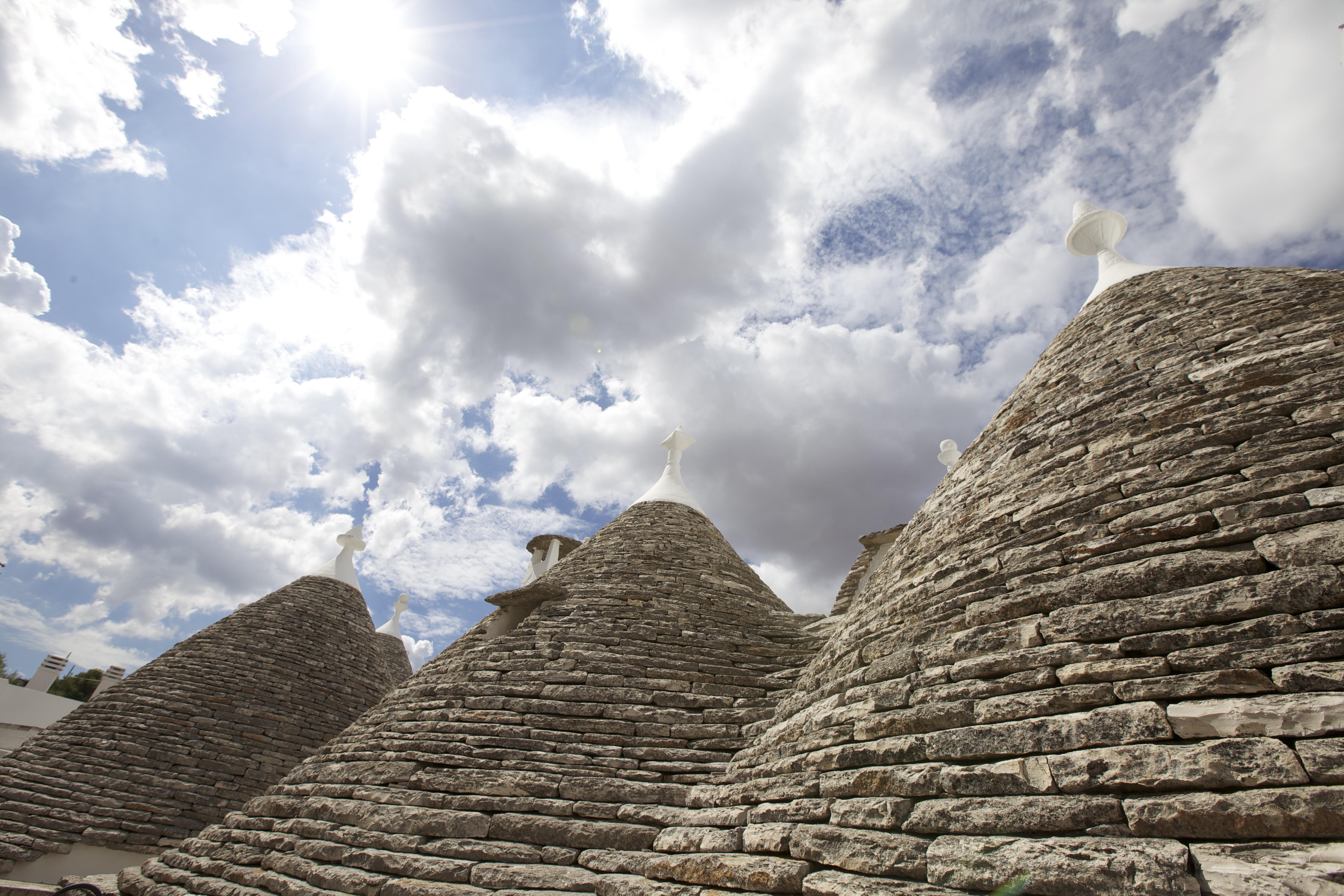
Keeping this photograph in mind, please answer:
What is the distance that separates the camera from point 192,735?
9.49 metres

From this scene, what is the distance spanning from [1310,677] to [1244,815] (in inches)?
26.5

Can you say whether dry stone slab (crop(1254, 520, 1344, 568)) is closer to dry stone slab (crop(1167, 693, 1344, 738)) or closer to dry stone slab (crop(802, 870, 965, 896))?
dry stone slab (crop(1167, 693, 1344, 738))

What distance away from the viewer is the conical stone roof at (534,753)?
14.6ft

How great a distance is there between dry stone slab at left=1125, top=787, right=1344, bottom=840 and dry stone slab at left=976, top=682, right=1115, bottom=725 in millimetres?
460

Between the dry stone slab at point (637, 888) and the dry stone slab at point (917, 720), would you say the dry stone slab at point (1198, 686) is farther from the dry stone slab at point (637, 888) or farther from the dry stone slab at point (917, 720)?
the dry stone slab at point (637, 888)

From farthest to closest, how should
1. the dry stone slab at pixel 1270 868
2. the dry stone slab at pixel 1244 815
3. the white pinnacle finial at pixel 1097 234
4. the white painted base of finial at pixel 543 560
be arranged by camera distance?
the white painted base of finial at pixel 543 560, the white pinnacle finial at pixel 1097 234, the dry stone slab at pixel 1244 815, the dry stone slab at pixel 1270 868

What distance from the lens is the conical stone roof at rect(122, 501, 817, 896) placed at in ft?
14.6

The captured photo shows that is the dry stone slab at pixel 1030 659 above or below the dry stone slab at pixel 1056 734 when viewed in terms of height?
above

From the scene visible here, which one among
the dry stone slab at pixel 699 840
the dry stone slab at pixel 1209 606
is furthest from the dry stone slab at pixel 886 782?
the dry stone slab at pixel 1209 606

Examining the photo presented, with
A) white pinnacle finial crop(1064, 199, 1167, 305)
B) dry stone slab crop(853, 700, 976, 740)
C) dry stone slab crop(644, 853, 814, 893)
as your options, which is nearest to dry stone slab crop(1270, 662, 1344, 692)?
dry stone slab crop(853, 700, 976, 740)

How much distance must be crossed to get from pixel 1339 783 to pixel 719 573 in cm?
602

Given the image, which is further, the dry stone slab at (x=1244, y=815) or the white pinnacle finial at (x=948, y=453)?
the white pinnacle finial at (x=948, y=453)

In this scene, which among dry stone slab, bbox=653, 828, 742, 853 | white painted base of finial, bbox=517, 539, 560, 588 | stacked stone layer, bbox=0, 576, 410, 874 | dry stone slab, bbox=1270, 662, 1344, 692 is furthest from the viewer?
white painted base of finial, bbox=517, 539, 560, 588

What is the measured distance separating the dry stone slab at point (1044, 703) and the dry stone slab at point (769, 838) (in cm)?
122
